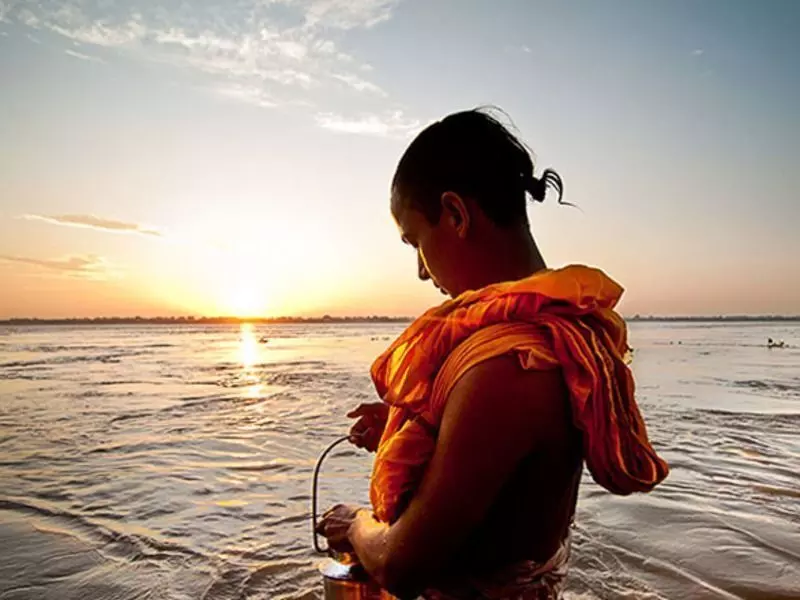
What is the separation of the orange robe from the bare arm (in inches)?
1.6

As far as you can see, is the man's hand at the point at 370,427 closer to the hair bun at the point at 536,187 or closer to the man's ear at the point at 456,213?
the man's ear at the point at 456,213

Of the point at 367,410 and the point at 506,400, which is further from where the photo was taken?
the point at 367,410

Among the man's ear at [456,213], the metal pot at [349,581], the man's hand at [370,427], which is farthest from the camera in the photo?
the man's hand at [370,427]

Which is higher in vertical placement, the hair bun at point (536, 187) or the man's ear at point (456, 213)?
the hair bun at point (536, 187)

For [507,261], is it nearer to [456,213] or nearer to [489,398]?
[456,213]

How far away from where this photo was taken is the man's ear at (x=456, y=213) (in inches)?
68.3

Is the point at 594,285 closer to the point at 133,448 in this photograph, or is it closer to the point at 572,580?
the point at 572,580

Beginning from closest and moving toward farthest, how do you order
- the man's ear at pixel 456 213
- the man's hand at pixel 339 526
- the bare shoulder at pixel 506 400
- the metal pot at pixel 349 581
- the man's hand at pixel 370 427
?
1. the bare shoulder at pixel 506 400
2. the man's ear at pixel 456 213
3. the man's hand at pixel 339 526
4. the metal pot at pixel 349 581
5. the man's hand at pixel 370 427

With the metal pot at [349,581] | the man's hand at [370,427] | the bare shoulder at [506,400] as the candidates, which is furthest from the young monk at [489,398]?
the man's hand at [370,427]

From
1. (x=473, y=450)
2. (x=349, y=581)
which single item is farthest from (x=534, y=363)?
(x=349, y=581)

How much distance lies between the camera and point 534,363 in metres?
1.44

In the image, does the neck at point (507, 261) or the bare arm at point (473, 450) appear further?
the neck at point (507, 261)

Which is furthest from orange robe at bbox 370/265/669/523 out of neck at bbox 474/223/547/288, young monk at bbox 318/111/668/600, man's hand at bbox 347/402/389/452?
man's hand at bbox 347/402/389/452

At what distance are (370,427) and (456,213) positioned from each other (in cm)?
80
